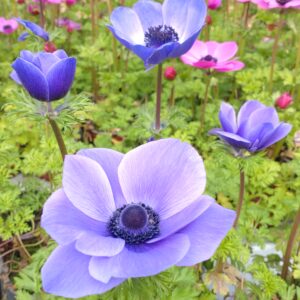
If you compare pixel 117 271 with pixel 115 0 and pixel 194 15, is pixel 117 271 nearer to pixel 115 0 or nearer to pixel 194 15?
pixel 194 15

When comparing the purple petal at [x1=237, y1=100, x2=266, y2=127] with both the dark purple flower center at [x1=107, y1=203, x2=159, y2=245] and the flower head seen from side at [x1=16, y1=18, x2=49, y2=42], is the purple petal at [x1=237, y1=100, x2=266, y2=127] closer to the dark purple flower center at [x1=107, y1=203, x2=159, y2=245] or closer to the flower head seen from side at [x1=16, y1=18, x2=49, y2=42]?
the dark purple flower center at [x1=107, y1=203, x2=159, y2=245]

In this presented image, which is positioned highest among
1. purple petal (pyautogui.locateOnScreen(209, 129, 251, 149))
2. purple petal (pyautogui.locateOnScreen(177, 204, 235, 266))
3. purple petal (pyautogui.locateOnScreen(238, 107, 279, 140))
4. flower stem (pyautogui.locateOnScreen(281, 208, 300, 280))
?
purple petal (pyautogui.locateOnScreen(177, 204, 235, 266))

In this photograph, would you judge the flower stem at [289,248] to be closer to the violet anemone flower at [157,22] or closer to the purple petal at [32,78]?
the violet anemone flower at [157,22]

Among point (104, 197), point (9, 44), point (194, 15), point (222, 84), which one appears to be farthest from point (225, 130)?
point (9, 44)

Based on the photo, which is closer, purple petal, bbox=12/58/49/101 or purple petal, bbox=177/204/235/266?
purple petal, bbox=177/204/235/266

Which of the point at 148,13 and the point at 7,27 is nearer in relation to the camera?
the point at 148,13

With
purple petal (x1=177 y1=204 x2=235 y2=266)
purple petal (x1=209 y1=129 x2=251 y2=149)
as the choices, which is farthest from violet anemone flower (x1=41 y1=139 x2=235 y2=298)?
purple petal (x1=209 y1=129 x2=251 y2=149)

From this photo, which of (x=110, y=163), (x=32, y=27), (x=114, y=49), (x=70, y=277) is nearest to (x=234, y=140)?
(x=110, y=163)

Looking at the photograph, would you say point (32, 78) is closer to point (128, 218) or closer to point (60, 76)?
point (60, 76)
